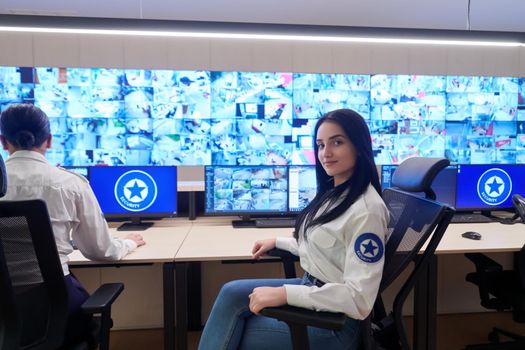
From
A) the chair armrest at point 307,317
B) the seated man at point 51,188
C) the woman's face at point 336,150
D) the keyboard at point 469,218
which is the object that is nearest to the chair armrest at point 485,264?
the keyboard at point 469,218

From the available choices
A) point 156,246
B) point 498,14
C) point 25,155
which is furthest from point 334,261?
point 498,14

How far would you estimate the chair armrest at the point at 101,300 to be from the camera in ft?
3.62

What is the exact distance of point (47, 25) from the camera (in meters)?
1.70

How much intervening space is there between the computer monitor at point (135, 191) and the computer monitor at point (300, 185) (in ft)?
2.36

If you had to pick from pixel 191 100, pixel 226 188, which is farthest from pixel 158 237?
pixel 191 100

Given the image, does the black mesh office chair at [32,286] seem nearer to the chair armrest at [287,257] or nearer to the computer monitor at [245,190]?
the chair armrest at [287,257]

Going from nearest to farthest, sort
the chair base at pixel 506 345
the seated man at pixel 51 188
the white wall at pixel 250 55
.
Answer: the seated man at pixel 51 188
the chair base at pixel 506 345
the white wall at pixel 250 55

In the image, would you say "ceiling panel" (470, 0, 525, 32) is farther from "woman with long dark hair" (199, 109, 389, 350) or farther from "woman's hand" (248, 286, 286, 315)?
"woman's hand" (248, 286, 286, 315)

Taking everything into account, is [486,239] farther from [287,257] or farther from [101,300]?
[101,300]

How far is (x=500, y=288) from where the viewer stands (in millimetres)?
1761

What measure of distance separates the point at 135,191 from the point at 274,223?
0.87 meters

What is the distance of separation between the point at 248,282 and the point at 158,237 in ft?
2.47

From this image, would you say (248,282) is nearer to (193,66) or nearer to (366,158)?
(366,158)

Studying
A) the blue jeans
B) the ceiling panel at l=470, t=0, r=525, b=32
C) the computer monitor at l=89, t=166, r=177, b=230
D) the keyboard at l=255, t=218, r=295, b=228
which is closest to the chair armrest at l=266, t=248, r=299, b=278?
the blue jeans
